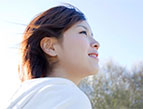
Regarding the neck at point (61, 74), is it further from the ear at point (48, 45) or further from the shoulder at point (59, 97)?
the shoulder at point (59, 97)

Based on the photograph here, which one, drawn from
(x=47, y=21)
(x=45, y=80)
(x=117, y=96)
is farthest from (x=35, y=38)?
(x=117, y=96)

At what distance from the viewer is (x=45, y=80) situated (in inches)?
36.0

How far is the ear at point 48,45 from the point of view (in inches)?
50.9

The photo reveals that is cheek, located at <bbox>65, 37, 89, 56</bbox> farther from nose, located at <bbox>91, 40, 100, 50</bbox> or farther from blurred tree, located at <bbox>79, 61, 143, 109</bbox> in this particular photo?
blurred tree, located at <bbox>79, 61, 143, 109</bbox>

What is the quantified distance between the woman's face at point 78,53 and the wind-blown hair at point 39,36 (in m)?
0.05

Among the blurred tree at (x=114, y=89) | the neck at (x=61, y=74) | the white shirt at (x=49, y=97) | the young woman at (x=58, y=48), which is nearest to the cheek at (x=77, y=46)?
the young woman at (x=58, y=48)

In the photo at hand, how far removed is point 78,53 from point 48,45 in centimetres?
15

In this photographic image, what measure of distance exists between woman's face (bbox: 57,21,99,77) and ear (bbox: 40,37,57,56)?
33mm

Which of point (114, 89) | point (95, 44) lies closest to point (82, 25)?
point (95, 44)

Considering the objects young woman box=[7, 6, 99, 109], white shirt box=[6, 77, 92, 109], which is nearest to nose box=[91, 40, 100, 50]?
young woman box=[7, 6, 99, 109]

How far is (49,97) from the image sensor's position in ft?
2.71

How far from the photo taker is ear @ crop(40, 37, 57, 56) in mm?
1293

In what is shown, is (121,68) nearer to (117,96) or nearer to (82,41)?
(117,96)

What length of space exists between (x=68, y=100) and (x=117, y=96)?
595 inches
